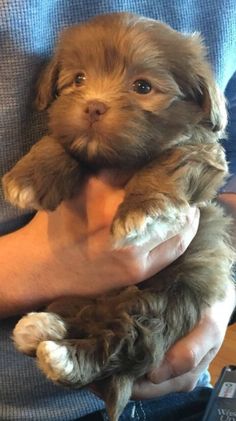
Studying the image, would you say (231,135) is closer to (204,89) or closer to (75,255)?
(204,89)

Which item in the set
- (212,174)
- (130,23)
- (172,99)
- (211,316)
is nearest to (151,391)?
(211,316)

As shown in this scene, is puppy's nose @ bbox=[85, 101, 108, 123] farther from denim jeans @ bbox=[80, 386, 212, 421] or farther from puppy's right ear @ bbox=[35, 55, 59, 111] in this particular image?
denim jeans @ bbox=[80, 386, 212, 421]

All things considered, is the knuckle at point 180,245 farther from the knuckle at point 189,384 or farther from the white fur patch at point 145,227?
the knuckle at point 189,384

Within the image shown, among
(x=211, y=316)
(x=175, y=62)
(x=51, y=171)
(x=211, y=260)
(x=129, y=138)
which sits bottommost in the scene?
(x=211, y=316)

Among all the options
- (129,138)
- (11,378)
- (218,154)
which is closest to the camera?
(129,138)

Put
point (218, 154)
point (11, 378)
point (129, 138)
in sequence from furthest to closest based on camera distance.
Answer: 1. point (11, 378)
2. point (218, 154)
3. point (129, 138)

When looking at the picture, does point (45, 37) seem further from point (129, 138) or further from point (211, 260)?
point (211, 260)
